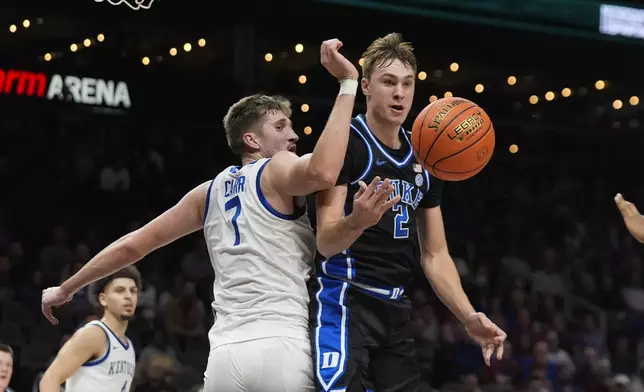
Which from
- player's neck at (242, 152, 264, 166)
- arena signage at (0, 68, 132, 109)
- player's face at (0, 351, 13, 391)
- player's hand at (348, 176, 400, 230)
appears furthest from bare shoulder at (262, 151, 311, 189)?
arena signage at (0, 68, 132, 109)

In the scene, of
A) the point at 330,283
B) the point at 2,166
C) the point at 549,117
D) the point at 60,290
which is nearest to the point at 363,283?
the point at 330,283

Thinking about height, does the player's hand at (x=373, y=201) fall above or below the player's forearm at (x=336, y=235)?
above

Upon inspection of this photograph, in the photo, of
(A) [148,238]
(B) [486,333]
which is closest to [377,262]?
(B) [486,333]

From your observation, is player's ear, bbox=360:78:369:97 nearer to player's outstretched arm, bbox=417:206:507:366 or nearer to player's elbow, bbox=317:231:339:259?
player's outstretched arm, bbox=417:206:507:366

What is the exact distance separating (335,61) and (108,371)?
3366 mm

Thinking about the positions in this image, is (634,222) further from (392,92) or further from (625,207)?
(392,92)

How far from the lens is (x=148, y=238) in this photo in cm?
443

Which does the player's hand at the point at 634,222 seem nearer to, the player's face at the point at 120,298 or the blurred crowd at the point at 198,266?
the player's face at the point at 120,298

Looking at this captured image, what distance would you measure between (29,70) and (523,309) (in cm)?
680

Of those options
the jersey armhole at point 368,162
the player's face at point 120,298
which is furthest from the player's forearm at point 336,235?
the player's face at point 120,298

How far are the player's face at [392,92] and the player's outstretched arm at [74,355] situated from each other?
112 inches

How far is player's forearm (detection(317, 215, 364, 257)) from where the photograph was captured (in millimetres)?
3691

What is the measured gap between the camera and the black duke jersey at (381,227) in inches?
161

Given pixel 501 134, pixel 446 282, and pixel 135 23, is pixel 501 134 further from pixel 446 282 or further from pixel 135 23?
pixel 446 282
